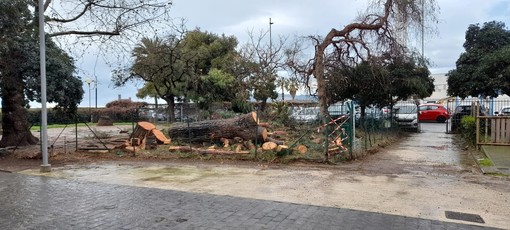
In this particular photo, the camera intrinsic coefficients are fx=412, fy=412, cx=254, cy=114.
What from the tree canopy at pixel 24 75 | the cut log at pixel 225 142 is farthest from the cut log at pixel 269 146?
the tree canopy at pixel 24 75

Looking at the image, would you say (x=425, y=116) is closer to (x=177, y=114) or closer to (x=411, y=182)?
(x=177, y=114)

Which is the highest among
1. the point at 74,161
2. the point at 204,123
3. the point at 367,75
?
the point at 367,75

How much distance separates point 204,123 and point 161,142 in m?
1.91

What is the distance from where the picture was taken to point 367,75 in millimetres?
20375


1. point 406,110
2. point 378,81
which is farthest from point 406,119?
point 378,81

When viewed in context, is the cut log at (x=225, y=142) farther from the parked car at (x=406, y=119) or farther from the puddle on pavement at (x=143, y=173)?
the parked car at (x=406, y=119)

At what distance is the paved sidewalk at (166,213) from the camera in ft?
18.4

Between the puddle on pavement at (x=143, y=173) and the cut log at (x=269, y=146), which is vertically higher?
the cut log at (x=269, y=146)

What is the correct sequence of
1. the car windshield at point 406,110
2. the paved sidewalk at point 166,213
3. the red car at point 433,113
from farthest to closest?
the red car at point 433,113 < the car windshield at point 406,110 < the paved sidewalk at point 166,213

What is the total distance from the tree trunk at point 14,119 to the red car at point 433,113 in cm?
2903

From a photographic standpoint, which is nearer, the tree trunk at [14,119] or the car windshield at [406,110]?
the tree trunk at [14,119]

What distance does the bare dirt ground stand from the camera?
268 inches

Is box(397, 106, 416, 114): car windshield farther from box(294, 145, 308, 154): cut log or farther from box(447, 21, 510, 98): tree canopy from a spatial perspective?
box(294, 145, 308, 154): cut log

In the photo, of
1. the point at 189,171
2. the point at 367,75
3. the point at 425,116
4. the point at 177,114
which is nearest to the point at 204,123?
the point at 189,171
